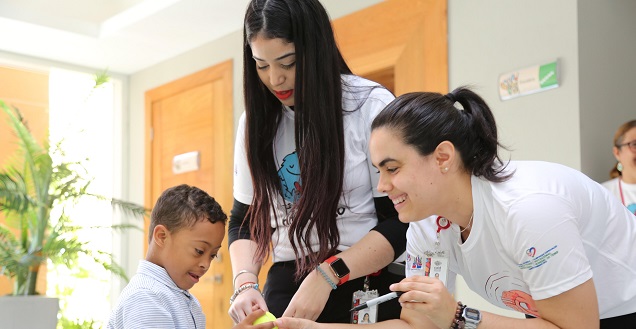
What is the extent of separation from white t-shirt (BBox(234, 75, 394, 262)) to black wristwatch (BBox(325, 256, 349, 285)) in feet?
0.33

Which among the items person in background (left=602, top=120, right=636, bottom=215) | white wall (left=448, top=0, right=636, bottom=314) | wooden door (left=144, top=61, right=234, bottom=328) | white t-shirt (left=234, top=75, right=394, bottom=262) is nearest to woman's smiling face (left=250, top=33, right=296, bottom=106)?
white t-shirt (left=234, top=75, right=394, bottom=262)

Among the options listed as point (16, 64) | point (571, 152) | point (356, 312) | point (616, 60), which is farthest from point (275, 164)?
point (16, 64)

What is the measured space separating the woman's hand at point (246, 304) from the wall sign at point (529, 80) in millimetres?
2013

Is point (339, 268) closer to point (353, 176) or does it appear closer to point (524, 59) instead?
point (353, 176)

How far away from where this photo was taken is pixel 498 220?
140cm

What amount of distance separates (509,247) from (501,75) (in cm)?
218

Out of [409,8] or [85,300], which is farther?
[85,300]

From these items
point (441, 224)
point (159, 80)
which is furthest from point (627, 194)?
point (159, 80)

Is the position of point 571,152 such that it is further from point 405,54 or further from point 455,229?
point 455,229

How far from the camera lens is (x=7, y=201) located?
371cm

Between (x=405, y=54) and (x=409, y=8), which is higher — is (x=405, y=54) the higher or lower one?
the lower one

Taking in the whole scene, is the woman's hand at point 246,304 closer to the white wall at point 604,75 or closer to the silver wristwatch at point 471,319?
the silver wristwatch at point 471,319

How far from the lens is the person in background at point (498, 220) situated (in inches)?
51.4

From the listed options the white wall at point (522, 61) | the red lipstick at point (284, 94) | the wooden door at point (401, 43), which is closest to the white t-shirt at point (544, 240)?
the red lipstick at point (284, 94)
